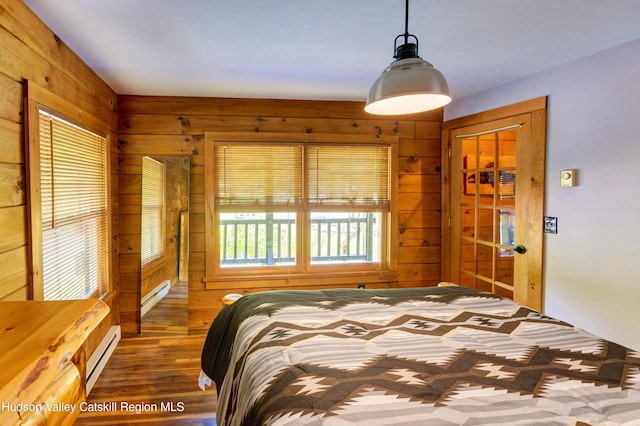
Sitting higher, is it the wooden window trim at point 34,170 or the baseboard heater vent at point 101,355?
the wooden window trim at point 34,170

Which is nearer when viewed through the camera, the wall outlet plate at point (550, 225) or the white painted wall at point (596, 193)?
the white painted wall at point (596, 193)

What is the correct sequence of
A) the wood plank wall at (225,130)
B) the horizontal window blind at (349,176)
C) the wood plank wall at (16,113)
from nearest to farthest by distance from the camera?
the wood plank wall at (16,113) → the wood plank wall at (225,130) → the horizontal window blind at (349,176)

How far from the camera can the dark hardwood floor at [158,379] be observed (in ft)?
7.41

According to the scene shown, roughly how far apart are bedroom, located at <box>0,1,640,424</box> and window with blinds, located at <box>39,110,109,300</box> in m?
0.23

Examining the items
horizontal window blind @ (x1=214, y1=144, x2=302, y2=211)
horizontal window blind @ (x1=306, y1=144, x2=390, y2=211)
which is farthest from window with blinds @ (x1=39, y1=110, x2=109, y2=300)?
horizontal window blind @ (x1=306, y1=144, x2=390, y2=211)

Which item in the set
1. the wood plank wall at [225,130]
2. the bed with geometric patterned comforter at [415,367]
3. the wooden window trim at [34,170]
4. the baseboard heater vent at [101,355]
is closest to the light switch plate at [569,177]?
the bed with geometric patterned comforter at [415,367]

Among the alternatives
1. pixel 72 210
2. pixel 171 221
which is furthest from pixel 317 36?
pixel 171 221

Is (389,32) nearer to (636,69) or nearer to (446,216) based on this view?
(636,69)

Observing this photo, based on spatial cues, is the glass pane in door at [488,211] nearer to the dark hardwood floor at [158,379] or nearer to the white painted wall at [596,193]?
the white painted wall at [596,193]

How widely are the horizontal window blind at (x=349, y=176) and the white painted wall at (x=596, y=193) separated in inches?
56.7

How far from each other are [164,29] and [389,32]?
1.21 metres

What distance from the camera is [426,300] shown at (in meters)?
2.00

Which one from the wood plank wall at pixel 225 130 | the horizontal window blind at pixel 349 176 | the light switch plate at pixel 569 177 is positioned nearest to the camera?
the light switch plate at pixel 569 177

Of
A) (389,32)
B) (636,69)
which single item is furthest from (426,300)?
(636,69)
